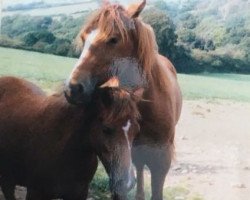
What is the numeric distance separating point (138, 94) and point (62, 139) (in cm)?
23

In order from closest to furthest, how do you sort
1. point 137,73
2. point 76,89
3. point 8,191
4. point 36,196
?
point 76,89 → point 137,73 → point 36,196 → point 8,191

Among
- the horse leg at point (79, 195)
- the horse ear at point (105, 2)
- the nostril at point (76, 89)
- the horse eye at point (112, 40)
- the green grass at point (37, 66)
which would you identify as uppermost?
the horse ear at point (105, 2)

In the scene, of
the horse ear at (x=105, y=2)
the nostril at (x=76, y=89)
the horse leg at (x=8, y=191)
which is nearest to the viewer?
the nostril at (x=76, y=89)

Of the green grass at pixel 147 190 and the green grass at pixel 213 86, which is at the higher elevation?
the green grass at pixel 213 86

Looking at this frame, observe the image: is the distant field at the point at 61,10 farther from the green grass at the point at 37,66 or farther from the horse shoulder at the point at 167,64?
the horse shoulder at the point at 167,64

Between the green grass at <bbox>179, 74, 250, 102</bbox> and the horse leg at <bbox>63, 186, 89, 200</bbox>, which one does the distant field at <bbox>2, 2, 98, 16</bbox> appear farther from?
the horse leg at <bbox>63, 186, 89, 200</bbox>

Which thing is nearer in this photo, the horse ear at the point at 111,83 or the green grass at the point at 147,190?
the horse ear at the point at 111,83

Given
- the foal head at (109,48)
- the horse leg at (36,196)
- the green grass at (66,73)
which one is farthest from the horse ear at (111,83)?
the horse leg at (36,196)

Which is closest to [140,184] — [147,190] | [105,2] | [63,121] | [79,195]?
[147,190]

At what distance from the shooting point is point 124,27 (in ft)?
4.37

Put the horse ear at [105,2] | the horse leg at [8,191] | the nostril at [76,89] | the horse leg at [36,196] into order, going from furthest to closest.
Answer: the horse leg at [8,191] → the horse leg at [36,196] → the horse ear at [105,2] → the nostril at [76,89]

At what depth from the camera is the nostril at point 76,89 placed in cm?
130

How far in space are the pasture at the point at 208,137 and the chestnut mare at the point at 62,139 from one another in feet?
0.33

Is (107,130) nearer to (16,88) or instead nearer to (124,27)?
(124,27)
